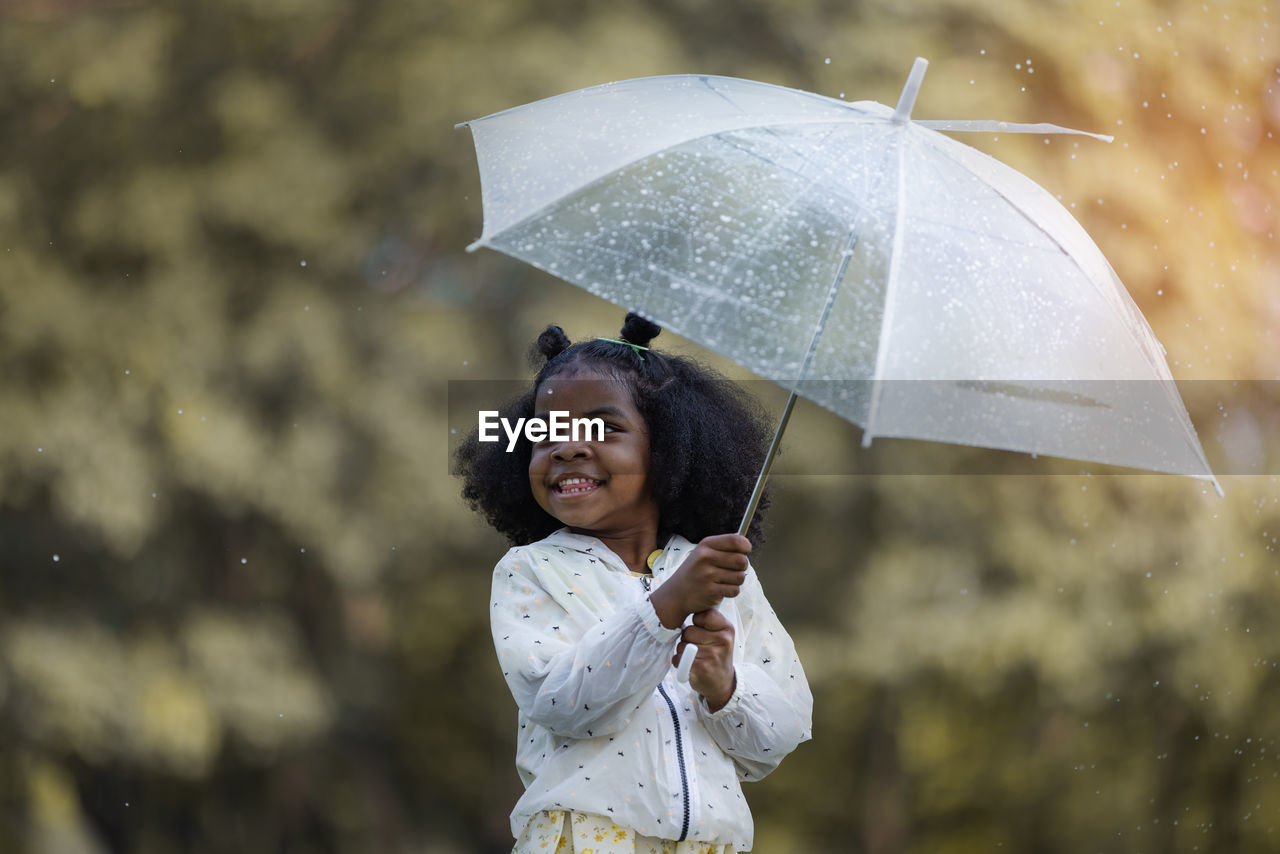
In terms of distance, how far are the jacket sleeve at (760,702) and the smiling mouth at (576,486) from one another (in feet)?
0.51

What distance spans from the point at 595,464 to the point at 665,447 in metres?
0.08

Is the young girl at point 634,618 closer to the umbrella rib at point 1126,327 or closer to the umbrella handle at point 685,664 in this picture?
the umbrella handle at point 685,664

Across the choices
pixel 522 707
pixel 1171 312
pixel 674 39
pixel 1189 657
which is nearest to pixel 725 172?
pixel 522 707

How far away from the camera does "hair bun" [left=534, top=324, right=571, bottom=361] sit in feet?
4.00

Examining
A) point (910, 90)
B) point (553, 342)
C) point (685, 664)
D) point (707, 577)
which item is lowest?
point (685, 664)

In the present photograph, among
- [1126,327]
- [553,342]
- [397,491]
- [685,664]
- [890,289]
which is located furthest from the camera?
[397,491]

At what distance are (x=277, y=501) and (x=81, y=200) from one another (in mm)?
435

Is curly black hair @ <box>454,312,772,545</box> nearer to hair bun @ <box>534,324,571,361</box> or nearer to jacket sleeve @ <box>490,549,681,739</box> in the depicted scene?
hair bun @ <box>534,324,571,361</box>

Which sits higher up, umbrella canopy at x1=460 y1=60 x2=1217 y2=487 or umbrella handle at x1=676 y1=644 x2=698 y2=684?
umbrella canopy at x1=460 y1=60 x2=1217 y2=487

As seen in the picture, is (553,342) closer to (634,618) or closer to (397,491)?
(634,618)

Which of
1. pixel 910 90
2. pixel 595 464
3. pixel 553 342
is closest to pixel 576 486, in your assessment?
pixel 595 464

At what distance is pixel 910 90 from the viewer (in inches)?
35.9

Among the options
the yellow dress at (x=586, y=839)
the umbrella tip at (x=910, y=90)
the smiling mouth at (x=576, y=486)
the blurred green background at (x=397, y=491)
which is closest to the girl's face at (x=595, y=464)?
the smiling mouth at (x=576, y=486)

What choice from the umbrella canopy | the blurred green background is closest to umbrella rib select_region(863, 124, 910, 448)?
the umbrella canopy
